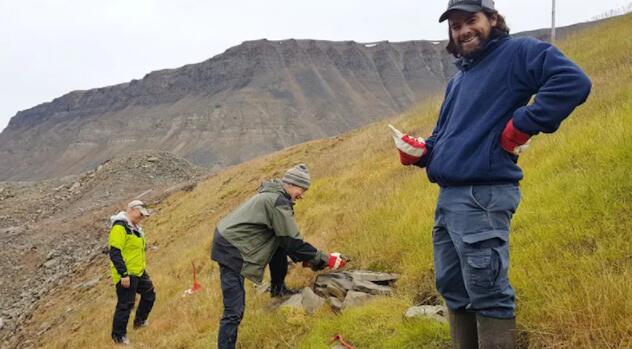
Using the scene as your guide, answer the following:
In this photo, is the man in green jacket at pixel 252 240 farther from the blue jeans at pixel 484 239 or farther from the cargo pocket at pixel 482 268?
the cargo pocket at pixel 482 268

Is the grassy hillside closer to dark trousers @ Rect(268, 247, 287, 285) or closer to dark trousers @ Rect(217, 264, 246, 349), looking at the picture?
dark trousers @ Rect(268, 247, 287, 285)

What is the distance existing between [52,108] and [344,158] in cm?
18551

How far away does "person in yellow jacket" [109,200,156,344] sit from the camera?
7430mm

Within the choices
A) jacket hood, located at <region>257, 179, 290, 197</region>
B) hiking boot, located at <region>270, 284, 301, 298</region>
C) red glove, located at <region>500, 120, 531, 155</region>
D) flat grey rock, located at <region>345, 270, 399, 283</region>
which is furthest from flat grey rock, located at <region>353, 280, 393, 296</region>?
red glove, located at <region>500, 120, 531, 155</region>

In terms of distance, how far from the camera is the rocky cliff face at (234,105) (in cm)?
12419

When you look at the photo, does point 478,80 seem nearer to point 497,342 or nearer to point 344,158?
point 497,342

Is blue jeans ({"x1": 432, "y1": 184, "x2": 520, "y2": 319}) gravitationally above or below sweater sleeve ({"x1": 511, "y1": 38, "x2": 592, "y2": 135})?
below

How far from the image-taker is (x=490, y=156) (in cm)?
275

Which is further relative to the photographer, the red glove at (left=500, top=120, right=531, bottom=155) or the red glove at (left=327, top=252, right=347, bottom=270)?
the red glove at (left=327, top=252, right=347, bottom=270)

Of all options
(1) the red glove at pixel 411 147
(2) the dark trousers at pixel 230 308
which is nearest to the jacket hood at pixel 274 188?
(2) the dark trousers at pixel 230 308

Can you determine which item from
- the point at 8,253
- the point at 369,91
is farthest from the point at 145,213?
the point at 369,91

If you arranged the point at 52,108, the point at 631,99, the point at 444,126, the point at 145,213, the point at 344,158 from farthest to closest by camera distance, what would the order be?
the point at 52,108 → the point at 344,158 → the point at 145,213 → the point at 631,99 → the point at 444,126

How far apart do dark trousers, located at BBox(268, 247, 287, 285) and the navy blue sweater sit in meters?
3.37

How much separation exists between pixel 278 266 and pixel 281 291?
1.04 feet
